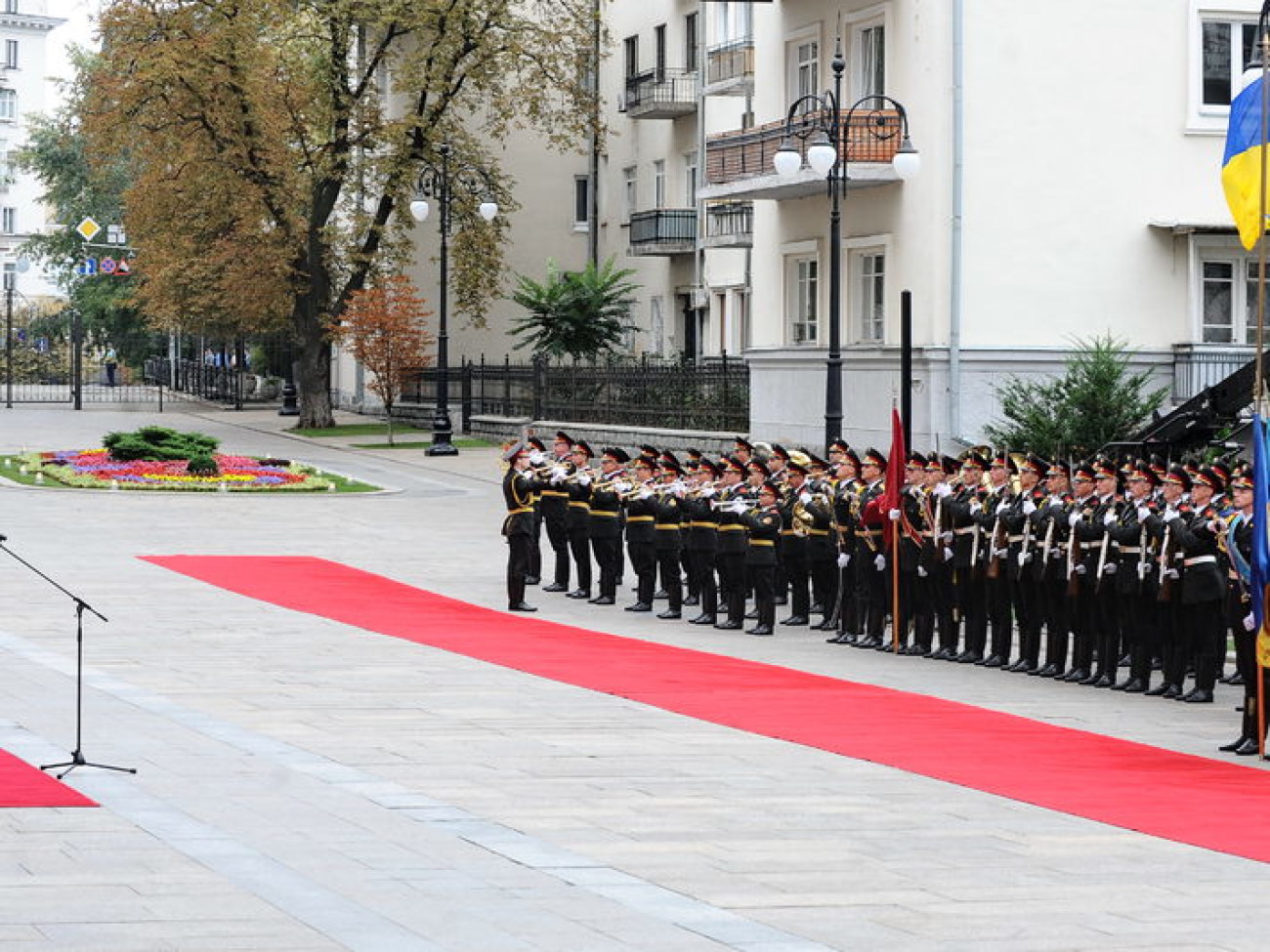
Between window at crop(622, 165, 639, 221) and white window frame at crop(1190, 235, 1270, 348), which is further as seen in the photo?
window at crop(622, 165, 639, 221)

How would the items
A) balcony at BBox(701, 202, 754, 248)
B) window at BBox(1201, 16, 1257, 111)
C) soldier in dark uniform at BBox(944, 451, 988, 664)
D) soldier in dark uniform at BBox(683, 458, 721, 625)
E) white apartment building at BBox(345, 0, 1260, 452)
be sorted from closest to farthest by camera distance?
soldier in dark uniform at BBox(944, 451, 988, 664)
soldier in dark uniform at BBox(683, 458, 721, 625)
white apartment building at BBox(345, 0, 1260, 452)
window at BBox(1201, 16, 1257, 111)
balcony at BBox(701, 202, 754, 248)

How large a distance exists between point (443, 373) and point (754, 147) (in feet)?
44.9

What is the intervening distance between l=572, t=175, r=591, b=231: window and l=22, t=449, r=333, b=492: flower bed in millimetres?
22444

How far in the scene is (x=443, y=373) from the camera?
48312 mm

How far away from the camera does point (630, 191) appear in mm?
59531

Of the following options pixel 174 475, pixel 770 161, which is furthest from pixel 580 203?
pixel 770 161

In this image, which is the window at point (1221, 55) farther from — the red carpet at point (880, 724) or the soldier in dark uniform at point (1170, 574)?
the soldier in dark uniform at point (1170, 574)

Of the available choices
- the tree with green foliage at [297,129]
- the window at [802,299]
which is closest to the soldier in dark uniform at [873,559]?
the window at [802,299]

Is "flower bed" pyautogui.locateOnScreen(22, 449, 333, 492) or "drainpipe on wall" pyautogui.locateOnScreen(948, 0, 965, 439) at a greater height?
"drainpipe on wall" pyautogui.locateOnScreen(948, 0, 965, 439)

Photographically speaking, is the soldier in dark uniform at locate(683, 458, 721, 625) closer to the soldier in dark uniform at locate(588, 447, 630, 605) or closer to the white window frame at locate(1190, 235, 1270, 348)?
the soldier in dark uniform at locate(588, 447, 630, 605)

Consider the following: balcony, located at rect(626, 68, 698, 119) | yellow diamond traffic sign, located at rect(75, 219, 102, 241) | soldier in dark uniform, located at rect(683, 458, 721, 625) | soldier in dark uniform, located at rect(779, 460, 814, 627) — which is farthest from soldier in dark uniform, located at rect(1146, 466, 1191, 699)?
yellow diamond traffic sign, located at rect(75, 219, 102, 241)

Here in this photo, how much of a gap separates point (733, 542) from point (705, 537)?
62cm

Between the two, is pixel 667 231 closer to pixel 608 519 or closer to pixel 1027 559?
pixel 608 519

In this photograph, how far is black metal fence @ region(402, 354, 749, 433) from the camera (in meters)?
40.8
